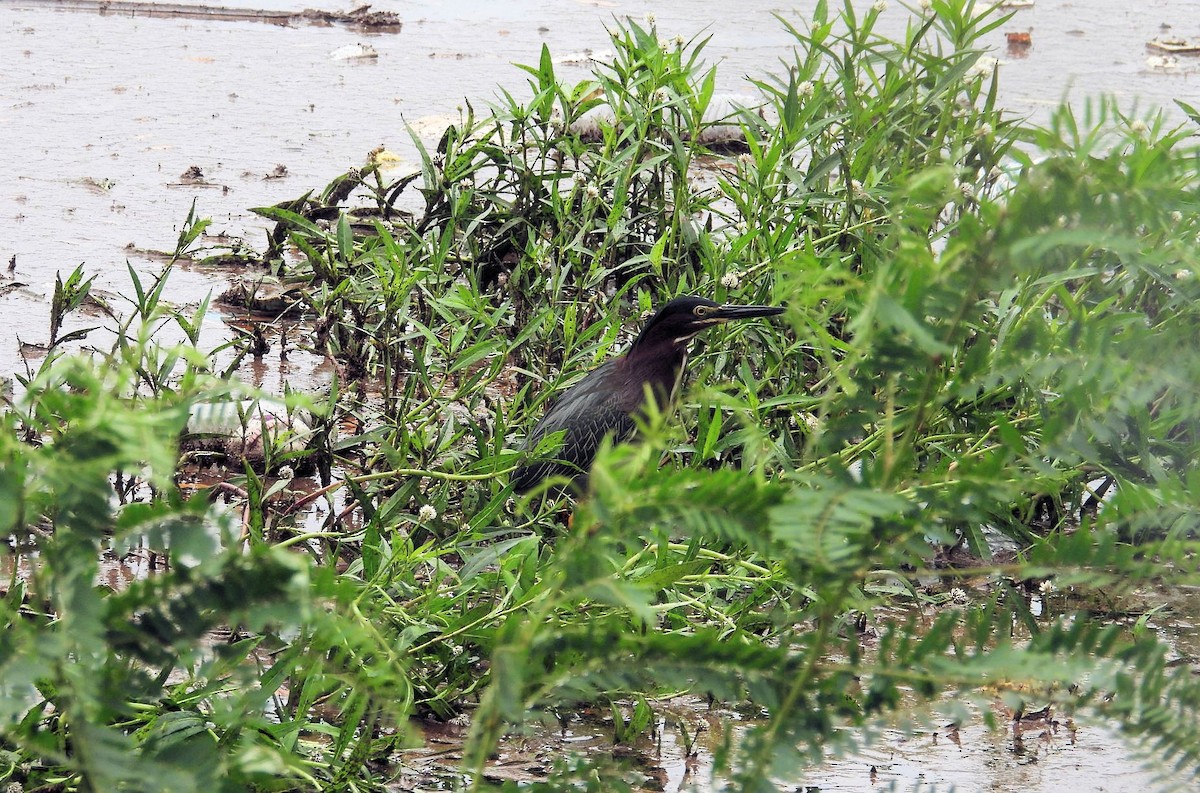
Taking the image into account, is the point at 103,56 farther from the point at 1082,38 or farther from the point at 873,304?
the point at 873,304

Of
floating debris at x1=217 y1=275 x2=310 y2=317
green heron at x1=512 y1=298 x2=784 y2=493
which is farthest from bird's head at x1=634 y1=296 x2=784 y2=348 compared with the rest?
floating debris at x1=217 y1=275 x2=310 y2=317

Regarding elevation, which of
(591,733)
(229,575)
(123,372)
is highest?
(123,372)

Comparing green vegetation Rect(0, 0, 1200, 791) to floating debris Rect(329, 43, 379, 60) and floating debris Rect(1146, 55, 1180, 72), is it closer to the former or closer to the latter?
floating debris Rect(329, 43, 379, 60)

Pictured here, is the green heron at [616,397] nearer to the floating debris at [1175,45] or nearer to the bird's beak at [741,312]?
the bird's beak at [741,312]

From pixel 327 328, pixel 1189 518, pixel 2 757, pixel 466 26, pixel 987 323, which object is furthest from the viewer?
pixel 466 26

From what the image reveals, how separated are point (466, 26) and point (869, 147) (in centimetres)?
590

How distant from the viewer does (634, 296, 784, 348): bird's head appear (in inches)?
145

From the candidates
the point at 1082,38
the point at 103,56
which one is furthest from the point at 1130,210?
the point at 1082,38

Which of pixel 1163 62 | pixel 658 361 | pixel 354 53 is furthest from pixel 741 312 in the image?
pixel 1163 62

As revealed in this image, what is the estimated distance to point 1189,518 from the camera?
1880 millimetres

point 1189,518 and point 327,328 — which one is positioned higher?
point 1189,518

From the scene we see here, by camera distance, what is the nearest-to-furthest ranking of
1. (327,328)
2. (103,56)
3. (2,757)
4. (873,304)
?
(873,304) → (2,757) → (327,328) → (103,56)

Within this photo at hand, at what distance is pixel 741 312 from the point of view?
12.1 ft

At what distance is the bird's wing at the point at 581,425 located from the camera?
3.93 m
